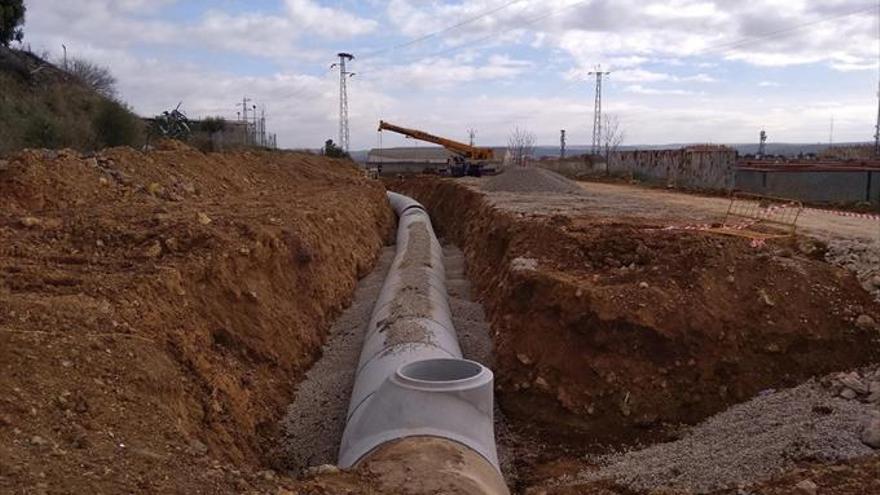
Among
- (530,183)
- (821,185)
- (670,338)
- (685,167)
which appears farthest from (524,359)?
(685,167)

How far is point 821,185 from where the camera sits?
2244 centimetres

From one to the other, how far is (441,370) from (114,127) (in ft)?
68.8

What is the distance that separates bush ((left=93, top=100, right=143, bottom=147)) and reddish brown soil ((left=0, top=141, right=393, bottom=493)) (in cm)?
1116

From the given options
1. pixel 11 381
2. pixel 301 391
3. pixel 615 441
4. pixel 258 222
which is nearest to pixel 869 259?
pixel 615 441

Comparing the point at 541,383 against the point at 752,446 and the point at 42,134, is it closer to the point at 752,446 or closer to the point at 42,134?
the point at 752,446

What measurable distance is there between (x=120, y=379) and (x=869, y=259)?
28.0ft

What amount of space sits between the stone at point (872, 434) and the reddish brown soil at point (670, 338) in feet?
5.93

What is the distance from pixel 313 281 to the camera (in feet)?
34.0

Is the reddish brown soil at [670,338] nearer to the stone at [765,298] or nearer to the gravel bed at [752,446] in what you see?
the stone at [765,298]

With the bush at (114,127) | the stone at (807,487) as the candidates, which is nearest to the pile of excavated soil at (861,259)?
the stone at (807,487)

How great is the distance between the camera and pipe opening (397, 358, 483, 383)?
622 centimetres

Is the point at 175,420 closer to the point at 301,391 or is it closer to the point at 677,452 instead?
the point at 301,391

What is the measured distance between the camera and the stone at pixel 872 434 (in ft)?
18.6

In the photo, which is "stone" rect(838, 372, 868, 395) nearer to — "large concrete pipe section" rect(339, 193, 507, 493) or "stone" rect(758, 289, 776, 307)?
"stone" rect(758, 289, 776, 307)
